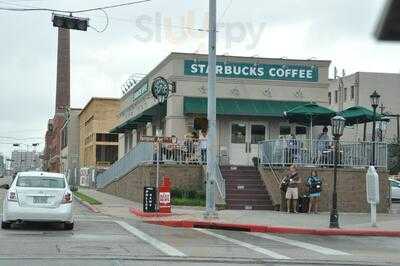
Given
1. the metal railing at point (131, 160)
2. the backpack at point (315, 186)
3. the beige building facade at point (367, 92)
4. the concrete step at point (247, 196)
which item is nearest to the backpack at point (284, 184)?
the backpack at point (315, 186)

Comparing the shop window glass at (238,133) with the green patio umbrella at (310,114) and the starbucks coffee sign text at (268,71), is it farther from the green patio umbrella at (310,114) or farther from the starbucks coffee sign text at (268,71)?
the green patio umbrella at (310,114)

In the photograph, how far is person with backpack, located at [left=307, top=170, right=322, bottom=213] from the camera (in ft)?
73.5

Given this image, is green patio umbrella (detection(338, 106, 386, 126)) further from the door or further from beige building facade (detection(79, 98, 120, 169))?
beige building facade (detection(79, 98, 120, 169))

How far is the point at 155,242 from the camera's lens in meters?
13.7

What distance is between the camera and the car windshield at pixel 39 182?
642 inches

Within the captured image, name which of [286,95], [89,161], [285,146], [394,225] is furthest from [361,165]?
[89,161]

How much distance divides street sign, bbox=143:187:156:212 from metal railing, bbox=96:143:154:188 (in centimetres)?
622

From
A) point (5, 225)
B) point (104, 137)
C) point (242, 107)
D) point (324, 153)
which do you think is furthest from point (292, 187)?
point (104, 137)

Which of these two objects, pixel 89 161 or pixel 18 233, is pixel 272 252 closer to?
pixel 18 233

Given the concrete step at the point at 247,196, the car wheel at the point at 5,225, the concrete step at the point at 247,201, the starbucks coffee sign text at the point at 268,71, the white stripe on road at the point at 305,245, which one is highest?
the starbucks coffee sign text at the point at 268,71

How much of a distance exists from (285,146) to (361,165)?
3.00 m

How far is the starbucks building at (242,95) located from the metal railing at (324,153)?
6340mm

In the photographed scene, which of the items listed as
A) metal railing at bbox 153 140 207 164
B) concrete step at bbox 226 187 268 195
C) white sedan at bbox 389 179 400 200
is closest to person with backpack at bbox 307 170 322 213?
concrete step at bbox 226 187 268 195

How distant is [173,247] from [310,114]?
1353cm
